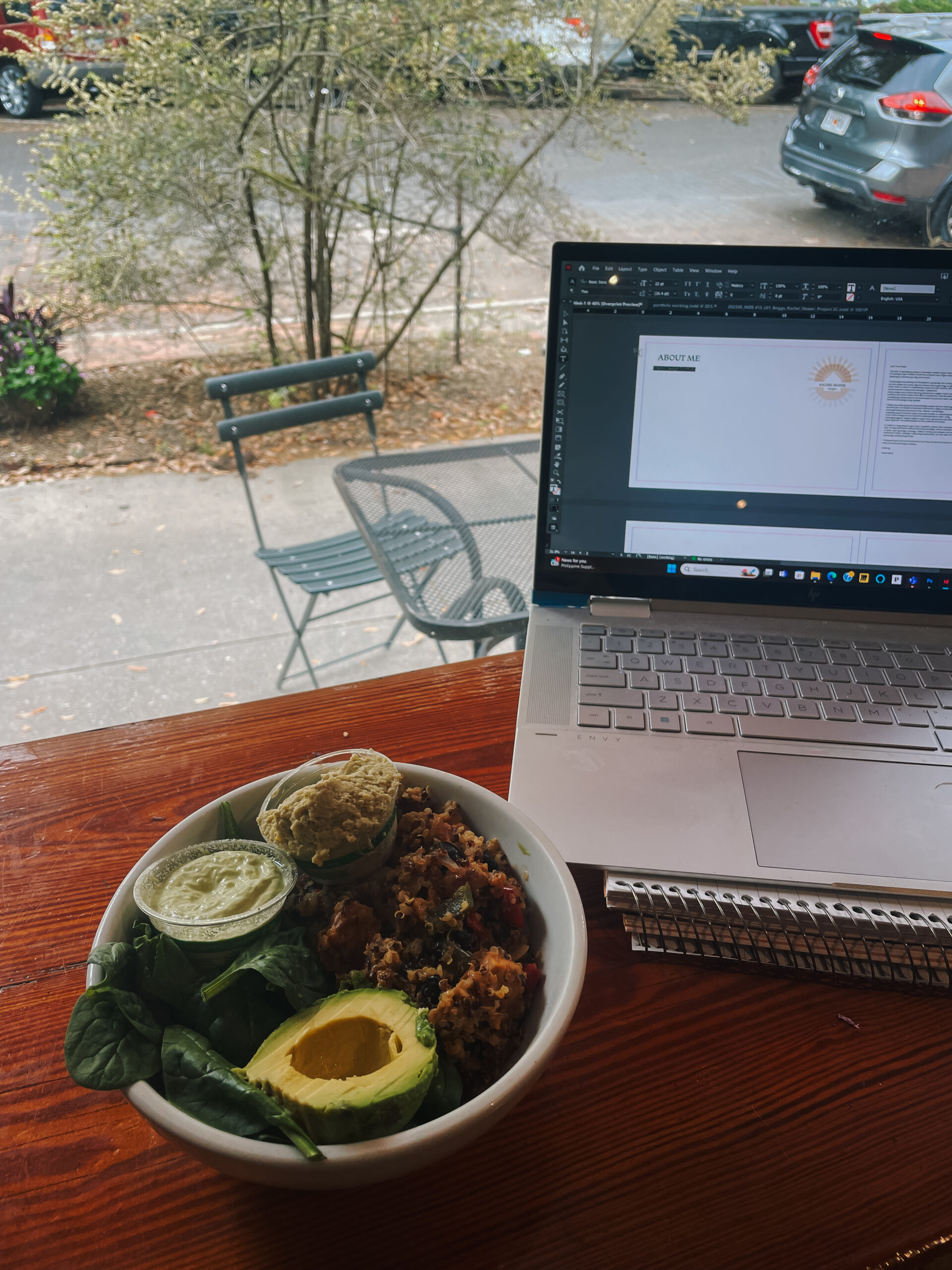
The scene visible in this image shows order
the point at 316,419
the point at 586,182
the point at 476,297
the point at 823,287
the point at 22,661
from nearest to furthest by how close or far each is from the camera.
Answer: the point at 823,287 < the point at 316,419 < the point at 22,661 < the point at 586,182 < the point at 476,297

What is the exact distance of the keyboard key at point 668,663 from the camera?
2.36 ft

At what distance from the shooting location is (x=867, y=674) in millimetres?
716

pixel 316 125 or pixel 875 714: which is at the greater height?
pixel 316 125

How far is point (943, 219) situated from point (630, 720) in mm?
1332

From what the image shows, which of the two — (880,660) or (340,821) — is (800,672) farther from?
(340,821)

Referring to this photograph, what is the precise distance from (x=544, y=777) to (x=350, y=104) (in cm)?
196

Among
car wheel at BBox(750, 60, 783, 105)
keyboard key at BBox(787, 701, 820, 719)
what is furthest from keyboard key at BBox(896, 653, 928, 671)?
car wheel at BBox(750, 60, 783, 105)

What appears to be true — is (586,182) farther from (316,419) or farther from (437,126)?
(316,419)

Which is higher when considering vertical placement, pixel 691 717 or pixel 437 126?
pixel 437 126

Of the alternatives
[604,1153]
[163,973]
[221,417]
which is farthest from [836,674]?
[221,417]

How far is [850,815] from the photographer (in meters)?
0.59

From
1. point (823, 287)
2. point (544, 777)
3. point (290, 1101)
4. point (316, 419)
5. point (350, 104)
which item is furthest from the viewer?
point (350, 104)

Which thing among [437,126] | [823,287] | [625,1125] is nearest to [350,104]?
[437,126]

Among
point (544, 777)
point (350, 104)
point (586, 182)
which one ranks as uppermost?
point (350, 104)
